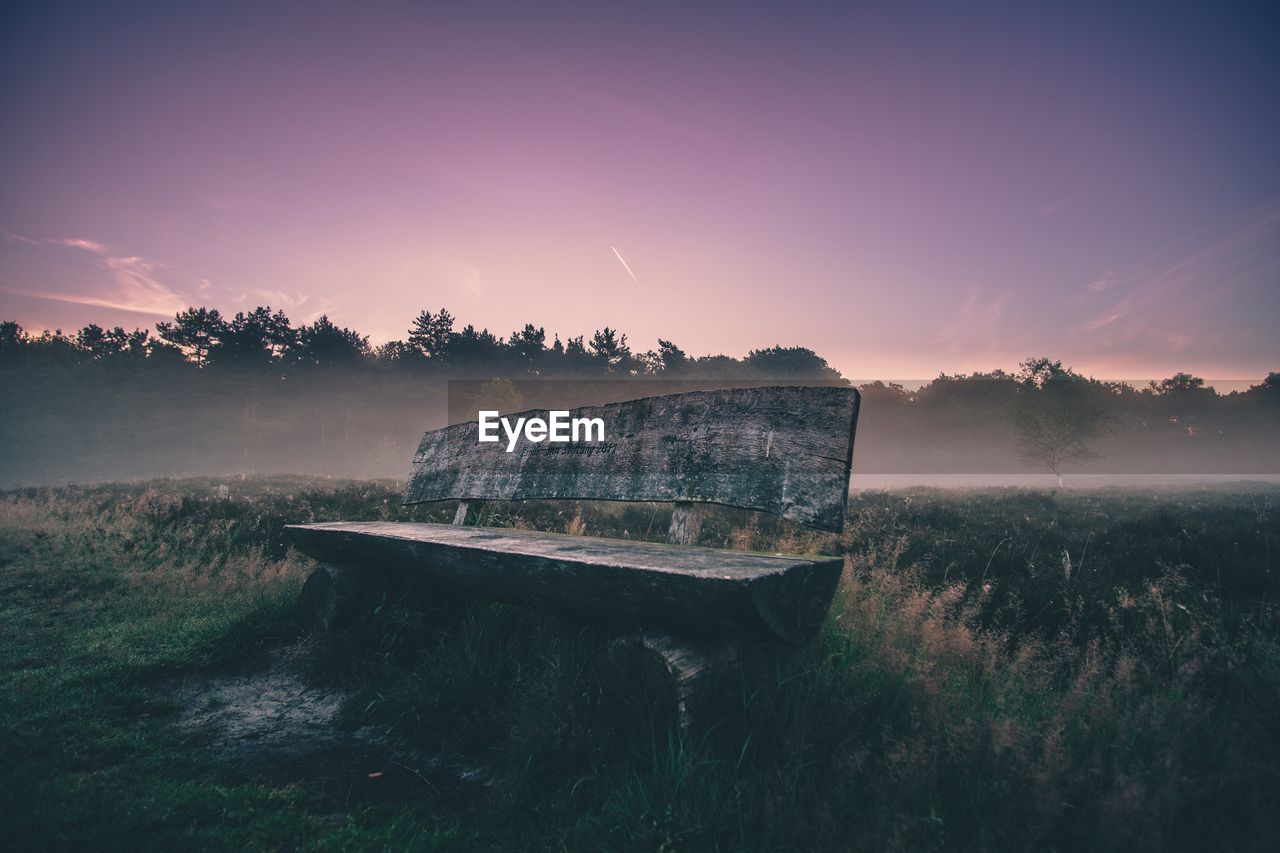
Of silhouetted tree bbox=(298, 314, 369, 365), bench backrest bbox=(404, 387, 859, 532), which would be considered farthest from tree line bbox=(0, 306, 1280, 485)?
bench backrest bbox=(404, 387, 859, 532)

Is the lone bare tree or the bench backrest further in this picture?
the lone bare tree

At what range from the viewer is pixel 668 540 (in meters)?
2.85

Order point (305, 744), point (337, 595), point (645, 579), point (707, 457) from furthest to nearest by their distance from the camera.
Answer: point (337, 595), point (707, 457), point (305, 744), point (645, 579)

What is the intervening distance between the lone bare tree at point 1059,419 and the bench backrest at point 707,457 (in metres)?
43.3

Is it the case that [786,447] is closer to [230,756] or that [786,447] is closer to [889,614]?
[889,614]

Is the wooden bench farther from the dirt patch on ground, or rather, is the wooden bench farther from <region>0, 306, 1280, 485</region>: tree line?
<region>0, 306, 1280, 485</region>: tree line

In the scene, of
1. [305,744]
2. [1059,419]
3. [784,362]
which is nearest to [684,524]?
[305,744]

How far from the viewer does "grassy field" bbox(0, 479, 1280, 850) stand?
134 cm

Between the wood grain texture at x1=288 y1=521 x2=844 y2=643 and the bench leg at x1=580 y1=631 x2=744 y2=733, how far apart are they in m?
0.10

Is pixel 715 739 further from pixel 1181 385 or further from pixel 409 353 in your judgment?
pixel 1181 385

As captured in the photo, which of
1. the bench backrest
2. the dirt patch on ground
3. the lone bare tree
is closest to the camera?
the dirt patch on ground

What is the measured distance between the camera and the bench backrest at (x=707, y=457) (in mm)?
2309

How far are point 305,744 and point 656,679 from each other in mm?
1850

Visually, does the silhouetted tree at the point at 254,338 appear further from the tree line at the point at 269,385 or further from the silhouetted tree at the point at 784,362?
the silhouetted tree at the point at 784,362
